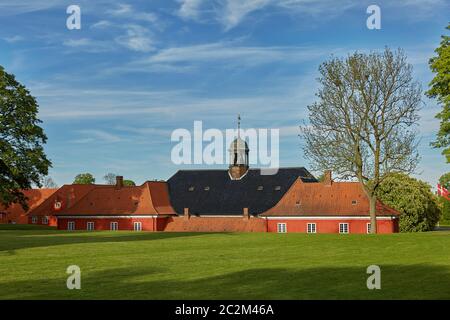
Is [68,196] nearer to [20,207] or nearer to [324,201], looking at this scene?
[20,207]

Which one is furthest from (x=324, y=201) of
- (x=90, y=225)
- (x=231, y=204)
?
(x=90, y=225)

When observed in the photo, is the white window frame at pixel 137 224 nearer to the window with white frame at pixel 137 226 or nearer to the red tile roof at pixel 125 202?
the window with white frame at pixel 137 226

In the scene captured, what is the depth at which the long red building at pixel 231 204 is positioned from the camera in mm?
77750

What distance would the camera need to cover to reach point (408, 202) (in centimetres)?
7825

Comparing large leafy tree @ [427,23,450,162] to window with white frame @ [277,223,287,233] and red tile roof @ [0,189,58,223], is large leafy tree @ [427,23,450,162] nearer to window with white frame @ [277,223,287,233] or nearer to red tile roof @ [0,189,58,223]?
window with white frame @ [277,223,287,233]

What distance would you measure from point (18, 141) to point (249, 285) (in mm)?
43095

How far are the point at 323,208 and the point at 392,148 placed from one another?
25.2 m

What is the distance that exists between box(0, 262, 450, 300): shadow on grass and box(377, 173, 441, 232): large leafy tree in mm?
58409

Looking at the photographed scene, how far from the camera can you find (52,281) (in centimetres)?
1903

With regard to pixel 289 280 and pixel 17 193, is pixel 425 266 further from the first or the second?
pixel 17 193

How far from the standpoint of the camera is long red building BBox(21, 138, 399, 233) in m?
77.8

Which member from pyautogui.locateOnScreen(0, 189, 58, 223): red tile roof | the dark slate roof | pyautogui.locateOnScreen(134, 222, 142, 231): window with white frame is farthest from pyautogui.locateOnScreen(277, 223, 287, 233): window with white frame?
pyautogui.locateOnScreen(0, 189, 58, 223): red tile roof

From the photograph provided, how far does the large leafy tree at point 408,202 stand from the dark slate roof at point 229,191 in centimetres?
1182

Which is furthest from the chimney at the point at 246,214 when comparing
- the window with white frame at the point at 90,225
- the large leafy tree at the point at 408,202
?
the window with white frame at the point at 90,225
